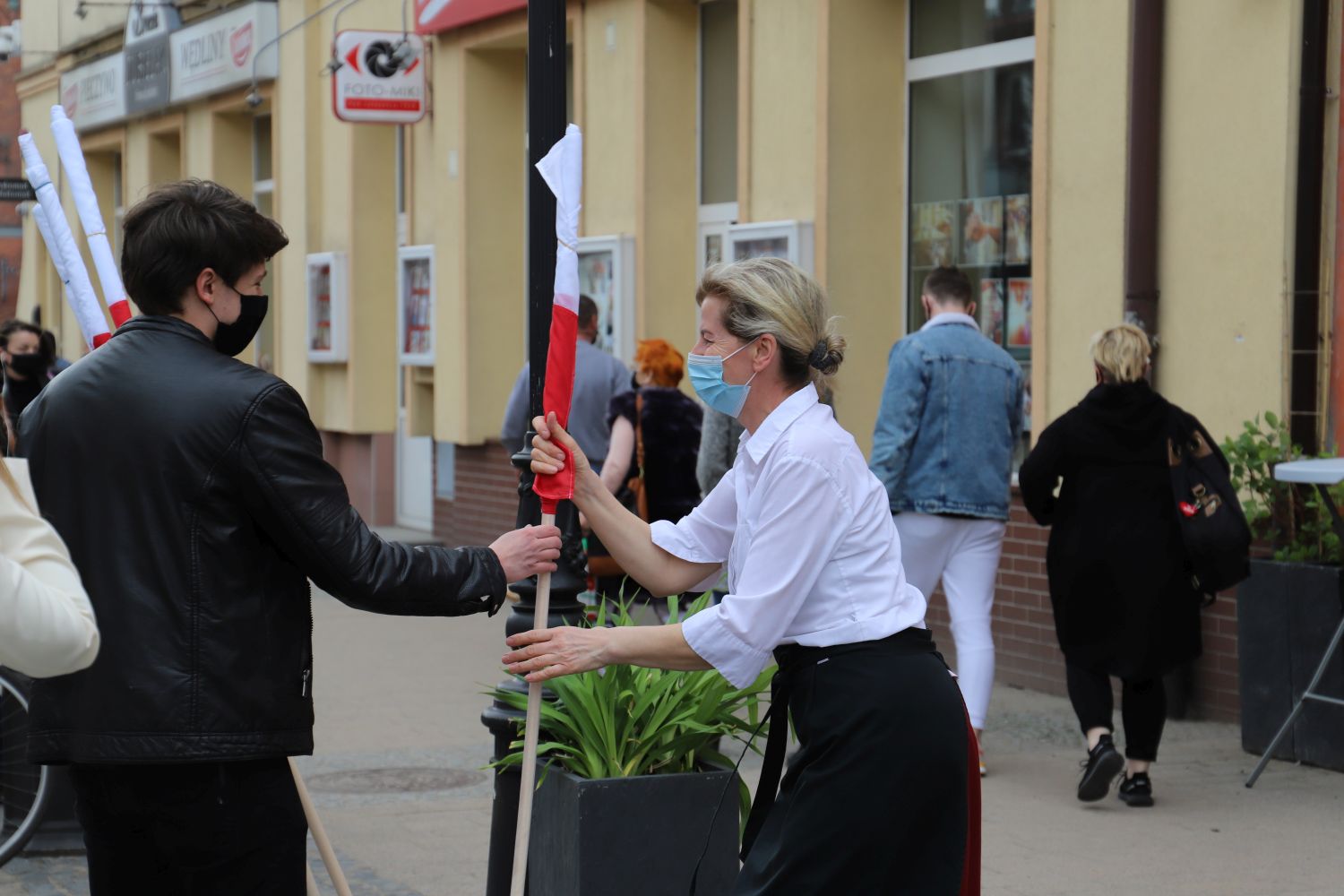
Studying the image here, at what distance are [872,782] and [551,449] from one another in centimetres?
103

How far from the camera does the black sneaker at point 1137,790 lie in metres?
7.43

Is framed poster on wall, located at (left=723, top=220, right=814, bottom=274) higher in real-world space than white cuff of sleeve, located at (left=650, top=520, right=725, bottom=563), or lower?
higher

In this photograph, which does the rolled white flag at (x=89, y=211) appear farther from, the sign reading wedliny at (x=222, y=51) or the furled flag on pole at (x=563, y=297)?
the sign reading wedliny at (x=222, y=51)

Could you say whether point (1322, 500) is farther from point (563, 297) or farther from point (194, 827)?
point (194, 827)

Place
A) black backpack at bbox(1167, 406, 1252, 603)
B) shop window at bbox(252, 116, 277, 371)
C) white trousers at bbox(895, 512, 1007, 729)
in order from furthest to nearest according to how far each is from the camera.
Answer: shop window at bbox(252, 116, 277, 371), white trousers at bbox(895, 512, 1007, 729), black backpack at bbox(1167, 406, 1252, 603)

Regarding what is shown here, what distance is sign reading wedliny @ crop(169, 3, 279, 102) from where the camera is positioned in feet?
65.5

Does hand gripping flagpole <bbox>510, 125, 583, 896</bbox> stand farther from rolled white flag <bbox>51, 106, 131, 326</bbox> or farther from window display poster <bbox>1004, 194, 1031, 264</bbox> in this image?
window display poster <bbox>1004, 194, 1031, 264</bbox>

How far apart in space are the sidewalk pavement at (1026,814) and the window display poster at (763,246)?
119 inches

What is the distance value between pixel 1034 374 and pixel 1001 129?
1.62m

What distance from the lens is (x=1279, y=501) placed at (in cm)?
831

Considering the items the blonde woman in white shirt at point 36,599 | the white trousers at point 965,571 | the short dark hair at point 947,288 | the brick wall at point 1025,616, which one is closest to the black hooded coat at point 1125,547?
the white trousers at point 965,571

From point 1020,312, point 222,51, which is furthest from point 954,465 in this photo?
point 222,51

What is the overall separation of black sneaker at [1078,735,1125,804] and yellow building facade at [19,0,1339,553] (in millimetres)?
2077

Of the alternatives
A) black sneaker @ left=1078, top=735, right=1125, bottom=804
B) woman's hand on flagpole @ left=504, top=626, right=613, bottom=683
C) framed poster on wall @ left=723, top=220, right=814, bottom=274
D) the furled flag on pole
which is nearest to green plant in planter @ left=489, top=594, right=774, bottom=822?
the furled flag on pole
